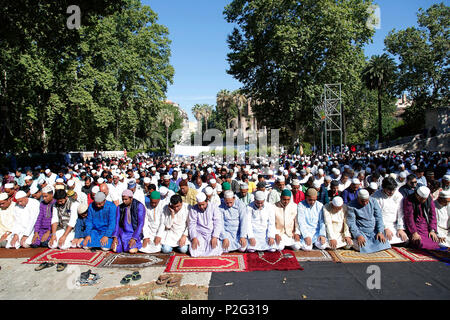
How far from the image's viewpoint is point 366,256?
183 inches

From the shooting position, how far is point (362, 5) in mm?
22797

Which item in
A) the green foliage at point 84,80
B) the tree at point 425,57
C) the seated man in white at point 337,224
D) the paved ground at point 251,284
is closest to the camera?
the paved ground at point 251,284

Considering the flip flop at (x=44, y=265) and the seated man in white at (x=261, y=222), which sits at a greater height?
the seated man in white at (x=261, y=222)

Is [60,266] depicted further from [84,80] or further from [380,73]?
[380,73]

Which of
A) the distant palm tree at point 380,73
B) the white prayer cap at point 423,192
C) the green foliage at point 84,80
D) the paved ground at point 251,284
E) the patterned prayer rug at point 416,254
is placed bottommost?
the paved ground at point 251,284

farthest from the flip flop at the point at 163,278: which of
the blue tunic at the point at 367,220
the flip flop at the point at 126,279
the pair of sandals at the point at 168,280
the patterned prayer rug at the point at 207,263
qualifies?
the blue tunic at the point at 367,220

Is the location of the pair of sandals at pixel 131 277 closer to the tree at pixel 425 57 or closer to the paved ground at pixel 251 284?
the paved ground at pixel 251 284

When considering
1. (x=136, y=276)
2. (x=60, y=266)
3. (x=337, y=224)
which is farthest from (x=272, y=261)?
(x=60, y=266)

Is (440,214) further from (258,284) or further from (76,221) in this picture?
(76,221)

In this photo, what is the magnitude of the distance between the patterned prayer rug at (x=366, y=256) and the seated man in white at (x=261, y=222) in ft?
3.30

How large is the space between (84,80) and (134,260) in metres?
18.0

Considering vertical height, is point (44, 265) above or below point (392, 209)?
below

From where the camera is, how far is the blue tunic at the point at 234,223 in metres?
5.05
